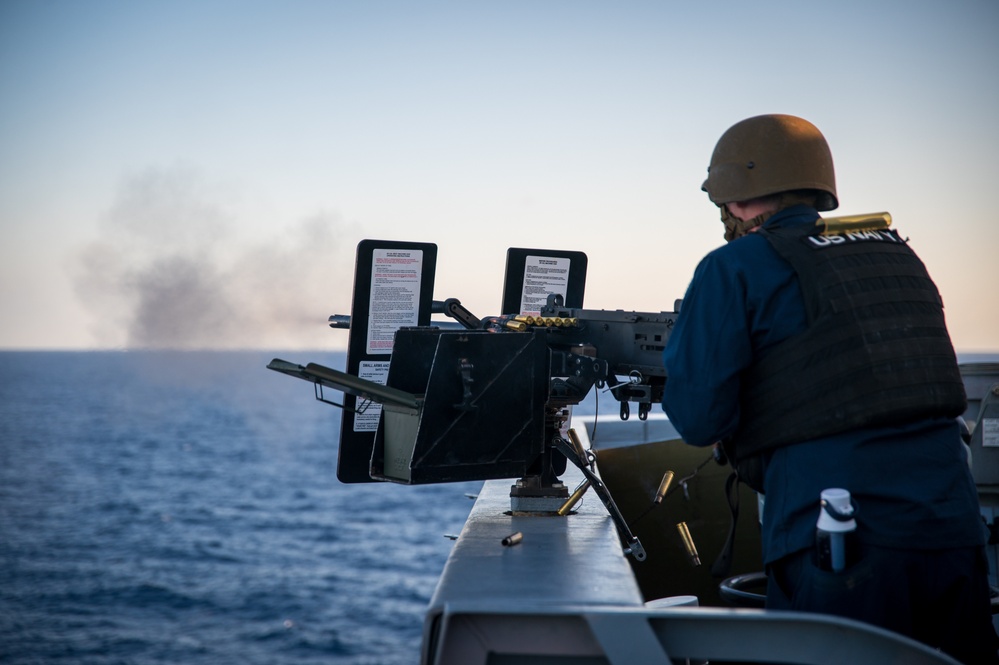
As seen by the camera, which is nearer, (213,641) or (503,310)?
(503,310)

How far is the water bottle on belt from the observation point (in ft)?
8.98

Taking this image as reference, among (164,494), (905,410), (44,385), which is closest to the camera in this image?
(905,410)

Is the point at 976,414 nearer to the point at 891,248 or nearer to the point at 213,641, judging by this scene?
the point at 891,248

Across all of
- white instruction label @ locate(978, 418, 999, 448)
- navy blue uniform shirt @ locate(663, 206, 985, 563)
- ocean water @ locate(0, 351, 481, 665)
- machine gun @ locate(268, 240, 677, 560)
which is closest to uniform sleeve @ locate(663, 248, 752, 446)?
navy blue uniform shirt @ locate(663, 206, 985, 563)

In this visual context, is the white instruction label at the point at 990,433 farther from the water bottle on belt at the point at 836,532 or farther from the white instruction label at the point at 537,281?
the water bottle on belt at the point at 836,532

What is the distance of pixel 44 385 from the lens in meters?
143

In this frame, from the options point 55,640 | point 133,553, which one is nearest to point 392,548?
point 133,553

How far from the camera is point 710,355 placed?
298 cm

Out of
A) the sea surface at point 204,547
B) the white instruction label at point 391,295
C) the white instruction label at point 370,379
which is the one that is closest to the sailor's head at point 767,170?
the white instruction label at point 391,295

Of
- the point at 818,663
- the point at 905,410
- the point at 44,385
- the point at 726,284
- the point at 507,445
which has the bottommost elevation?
the point at 44,385

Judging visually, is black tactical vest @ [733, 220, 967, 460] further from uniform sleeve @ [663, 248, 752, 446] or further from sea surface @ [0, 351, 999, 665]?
sea surface @ [0, 351, 999, 665]

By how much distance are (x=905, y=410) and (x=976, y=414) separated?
3.53 meters

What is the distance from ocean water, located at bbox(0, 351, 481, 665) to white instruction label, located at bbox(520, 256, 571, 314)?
548 inches

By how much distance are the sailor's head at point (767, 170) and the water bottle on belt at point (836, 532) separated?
0.99 metres
